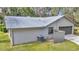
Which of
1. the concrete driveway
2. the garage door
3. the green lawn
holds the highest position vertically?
the garage door

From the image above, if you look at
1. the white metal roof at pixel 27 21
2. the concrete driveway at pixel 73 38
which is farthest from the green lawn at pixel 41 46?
the white metal roof at pixel 27 21

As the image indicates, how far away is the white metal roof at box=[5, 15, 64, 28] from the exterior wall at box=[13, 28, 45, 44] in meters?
0.07

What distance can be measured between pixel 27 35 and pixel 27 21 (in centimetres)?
20

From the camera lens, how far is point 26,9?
258 cm

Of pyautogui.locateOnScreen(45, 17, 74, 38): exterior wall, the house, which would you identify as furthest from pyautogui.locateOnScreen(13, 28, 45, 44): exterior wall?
pyautogui.locateOnScreen(45, 17, 74, 38): exterior wall

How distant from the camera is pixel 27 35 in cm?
262

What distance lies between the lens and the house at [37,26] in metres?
2.59

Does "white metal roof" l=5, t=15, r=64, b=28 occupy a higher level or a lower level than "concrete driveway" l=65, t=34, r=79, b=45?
higher

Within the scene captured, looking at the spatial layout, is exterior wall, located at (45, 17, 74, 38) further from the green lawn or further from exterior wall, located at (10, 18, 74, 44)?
the green lawn

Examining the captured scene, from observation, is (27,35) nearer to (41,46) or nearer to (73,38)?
(41,46)

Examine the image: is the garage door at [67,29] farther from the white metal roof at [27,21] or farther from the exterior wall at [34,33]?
the white metal roof at [27,21]

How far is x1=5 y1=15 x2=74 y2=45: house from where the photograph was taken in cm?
259

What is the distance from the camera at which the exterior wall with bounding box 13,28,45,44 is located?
102 inches
